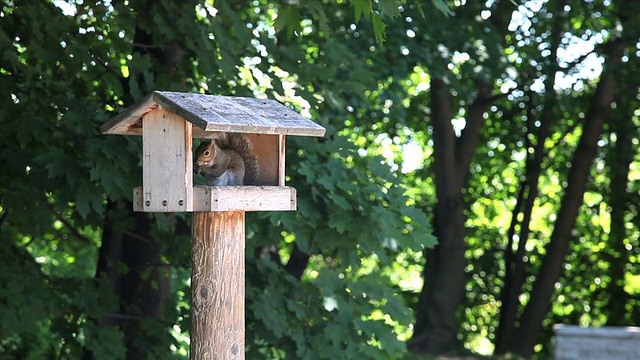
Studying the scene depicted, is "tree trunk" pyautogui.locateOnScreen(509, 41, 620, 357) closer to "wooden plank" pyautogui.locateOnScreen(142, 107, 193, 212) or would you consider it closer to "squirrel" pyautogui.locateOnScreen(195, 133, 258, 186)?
"squirrel" pyautogui.locateOnScreen(195, 133, 258, 186)

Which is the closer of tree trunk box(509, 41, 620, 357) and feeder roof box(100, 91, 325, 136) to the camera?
feeder roof box(100, 91, 325, 136)

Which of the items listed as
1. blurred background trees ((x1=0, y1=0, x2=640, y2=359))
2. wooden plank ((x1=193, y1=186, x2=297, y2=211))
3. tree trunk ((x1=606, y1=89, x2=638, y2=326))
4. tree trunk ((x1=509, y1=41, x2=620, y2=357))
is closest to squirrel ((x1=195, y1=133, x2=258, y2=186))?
wooden plank ((x1=193, y1=186, x2=297, y2=211))

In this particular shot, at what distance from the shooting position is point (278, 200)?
338cm

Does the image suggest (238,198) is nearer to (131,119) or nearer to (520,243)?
(131,119)

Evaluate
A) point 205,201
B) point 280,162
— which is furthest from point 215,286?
point 280,162

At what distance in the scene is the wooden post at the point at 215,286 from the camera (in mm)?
3217

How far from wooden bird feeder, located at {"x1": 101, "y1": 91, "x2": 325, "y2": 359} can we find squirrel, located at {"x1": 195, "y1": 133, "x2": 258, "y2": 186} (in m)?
0.06

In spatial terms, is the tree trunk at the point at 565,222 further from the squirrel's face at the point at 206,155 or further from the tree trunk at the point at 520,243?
the squirrel's face at the point at 206,155

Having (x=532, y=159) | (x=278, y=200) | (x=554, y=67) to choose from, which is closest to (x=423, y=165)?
(x=532, y=159)

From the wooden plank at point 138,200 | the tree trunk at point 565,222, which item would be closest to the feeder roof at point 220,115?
the wooden plank at point 138,200

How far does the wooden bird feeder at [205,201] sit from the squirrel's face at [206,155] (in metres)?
0.04

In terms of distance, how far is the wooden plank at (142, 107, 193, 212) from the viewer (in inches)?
125

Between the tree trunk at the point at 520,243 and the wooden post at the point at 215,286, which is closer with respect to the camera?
the wooden post at the point at 215,286

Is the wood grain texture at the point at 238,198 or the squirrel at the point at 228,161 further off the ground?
the squirrel at the point at 228,161
